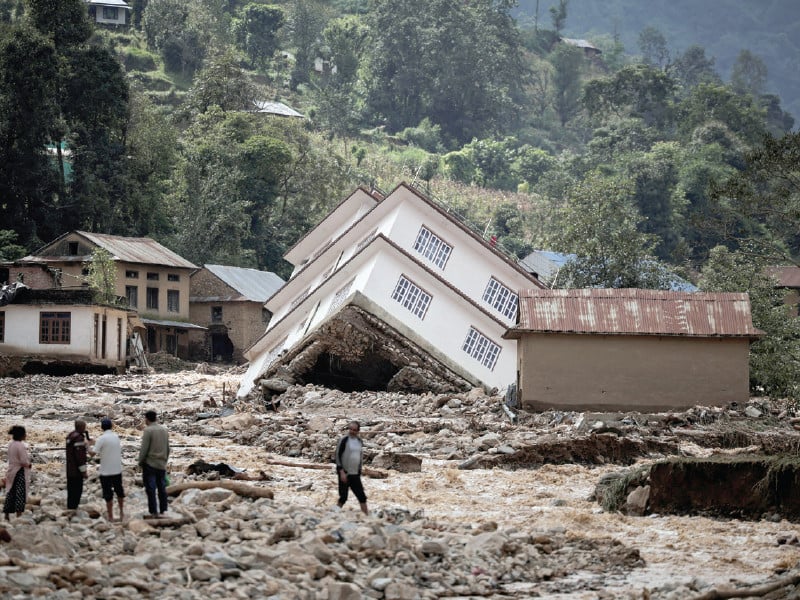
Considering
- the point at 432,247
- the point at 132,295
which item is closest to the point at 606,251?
the point at 432,247

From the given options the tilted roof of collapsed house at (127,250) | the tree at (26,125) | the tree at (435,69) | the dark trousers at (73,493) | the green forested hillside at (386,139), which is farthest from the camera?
the tree at (435,69)

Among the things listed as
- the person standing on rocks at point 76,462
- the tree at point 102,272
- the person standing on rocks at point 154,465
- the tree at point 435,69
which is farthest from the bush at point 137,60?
the person standing on rocks at point 154,465

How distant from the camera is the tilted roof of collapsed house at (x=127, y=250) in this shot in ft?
211

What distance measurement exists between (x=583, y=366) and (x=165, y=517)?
64.5ft

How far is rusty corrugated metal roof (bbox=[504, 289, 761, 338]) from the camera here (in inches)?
1420

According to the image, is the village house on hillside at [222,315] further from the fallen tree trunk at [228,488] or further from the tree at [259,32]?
Result: the tree at [259,32]

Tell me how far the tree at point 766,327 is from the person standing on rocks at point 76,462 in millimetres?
19548

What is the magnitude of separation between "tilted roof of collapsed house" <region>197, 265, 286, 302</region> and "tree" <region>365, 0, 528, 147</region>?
6284 cm

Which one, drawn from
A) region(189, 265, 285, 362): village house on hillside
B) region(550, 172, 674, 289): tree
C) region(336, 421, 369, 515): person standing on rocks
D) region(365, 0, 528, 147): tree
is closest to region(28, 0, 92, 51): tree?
region(189, 265, 285, 362): village house on hillside

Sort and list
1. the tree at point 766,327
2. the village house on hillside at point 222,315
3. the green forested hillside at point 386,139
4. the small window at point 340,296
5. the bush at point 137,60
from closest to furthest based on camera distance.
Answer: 1. the tree at point 766,327
2. the small window at point 340,296
3. the green forested hillside at point 386,139
4. the village house on hillside at point 222,315
5. the bush at point 137,60

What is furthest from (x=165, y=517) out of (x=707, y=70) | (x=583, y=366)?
(x=707, y=70)

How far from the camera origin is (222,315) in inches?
2876

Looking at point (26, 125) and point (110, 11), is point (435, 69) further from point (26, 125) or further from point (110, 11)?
point (26, 125)

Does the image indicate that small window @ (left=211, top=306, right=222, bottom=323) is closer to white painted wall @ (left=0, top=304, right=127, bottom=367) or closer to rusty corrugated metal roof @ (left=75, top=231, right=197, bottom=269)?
rusty corrugated metal roof @ (left=75, top=231, right=197, bottom=269)
